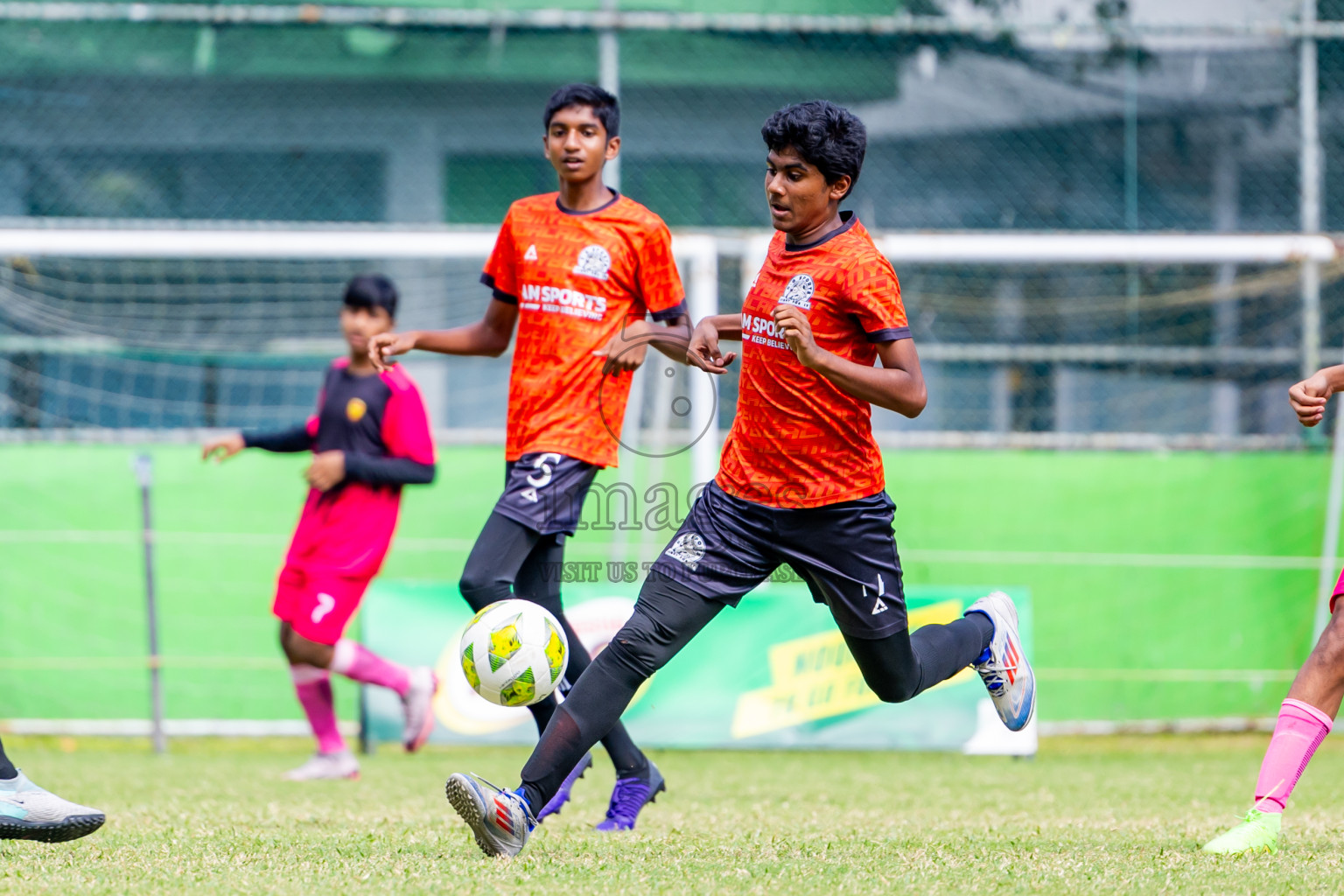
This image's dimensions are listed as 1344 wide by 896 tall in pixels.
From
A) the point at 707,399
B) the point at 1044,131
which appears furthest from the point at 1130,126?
the point at 707,399

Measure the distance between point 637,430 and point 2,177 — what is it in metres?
4.91

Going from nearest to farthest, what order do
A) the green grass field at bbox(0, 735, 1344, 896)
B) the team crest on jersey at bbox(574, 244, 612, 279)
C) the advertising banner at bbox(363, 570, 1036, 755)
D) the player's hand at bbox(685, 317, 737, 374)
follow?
the green grass field at bbox(0, 735, 1344, 896), the player's hand at bbox(685, 317, 737, 374), the team crest on jersey at bbox(574, 244, 612, 279), the advertising banner at bbox(363, 570, 1036, 755)

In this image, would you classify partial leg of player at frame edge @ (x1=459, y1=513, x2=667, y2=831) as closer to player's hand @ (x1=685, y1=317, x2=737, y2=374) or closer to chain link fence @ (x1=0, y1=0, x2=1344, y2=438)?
player's hand @ (x1=685, y1=317, x2=737, y2=374)

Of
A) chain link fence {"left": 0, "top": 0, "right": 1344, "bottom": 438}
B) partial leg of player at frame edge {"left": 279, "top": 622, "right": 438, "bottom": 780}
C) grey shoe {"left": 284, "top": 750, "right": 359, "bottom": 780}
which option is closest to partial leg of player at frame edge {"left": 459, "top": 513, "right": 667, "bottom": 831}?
grey shoe {"left": 284, "top": 750, "right": 359, "bottom": 780}

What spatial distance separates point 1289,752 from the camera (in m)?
3.84

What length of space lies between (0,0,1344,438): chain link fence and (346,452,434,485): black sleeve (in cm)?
318

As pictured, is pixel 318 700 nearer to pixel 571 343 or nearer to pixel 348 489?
pixel 348 489

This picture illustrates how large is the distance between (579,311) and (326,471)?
7.20 feet

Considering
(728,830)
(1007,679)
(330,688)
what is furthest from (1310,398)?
(330,688)

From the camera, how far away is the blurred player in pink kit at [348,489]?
21.6 ft

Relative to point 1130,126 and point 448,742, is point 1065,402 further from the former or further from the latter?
point 448,742

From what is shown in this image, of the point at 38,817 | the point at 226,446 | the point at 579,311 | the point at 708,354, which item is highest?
the point at 579,311

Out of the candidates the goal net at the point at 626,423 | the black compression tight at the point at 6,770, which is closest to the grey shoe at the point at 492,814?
the black compression tight at the point at 6,770

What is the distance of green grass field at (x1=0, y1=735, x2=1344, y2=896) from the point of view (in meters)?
3.34
